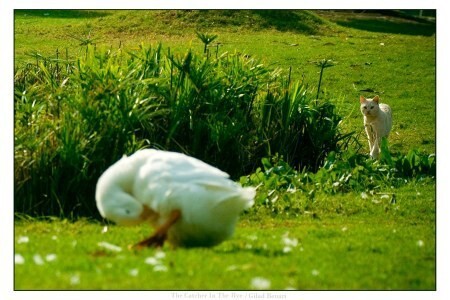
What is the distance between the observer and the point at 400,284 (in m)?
6.84

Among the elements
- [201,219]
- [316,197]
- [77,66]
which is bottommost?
[316,197]

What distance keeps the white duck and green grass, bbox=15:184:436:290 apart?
0.21 m

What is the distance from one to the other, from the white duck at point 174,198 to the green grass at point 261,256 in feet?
0.68

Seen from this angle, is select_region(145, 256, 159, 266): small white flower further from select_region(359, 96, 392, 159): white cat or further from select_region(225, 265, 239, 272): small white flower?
select_region(359, 96, 392, 159): white cat

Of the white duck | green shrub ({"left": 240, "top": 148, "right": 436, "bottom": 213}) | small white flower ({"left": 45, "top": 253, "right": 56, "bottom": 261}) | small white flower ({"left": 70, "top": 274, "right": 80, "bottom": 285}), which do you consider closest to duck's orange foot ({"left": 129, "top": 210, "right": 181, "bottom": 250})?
the white duck

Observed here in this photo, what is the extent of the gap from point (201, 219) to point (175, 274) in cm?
101

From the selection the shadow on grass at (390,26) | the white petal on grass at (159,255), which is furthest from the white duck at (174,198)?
the shadow on grass at (390,26)

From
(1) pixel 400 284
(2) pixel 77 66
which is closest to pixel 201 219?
(1) pixel 400 284

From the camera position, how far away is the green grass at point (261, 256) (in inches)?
256

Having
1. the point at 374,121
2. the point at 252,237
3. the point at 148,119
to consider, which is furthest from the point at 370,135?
the point at 252,237

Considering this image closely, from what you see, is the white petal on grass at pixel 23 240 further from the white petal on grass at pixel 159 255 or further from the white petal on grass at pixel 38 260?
the white petal on grass at pixel 159 255

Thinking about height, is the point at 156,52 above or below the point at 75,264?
above

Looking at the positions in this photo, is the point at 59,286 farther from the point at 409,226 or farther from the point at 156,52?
the point at 156,52

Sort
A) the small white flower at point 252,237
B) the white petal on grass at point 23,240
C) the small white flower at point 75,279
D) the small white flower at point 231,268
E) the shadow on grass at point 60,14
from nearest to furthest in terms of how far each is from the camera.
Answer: the small white flower at point 75,279 → the small white flower at point 231,268 → the white petal on grass at point 23,240 → the small white flower at point 252,237 → the shadow on grass at point 60,14
